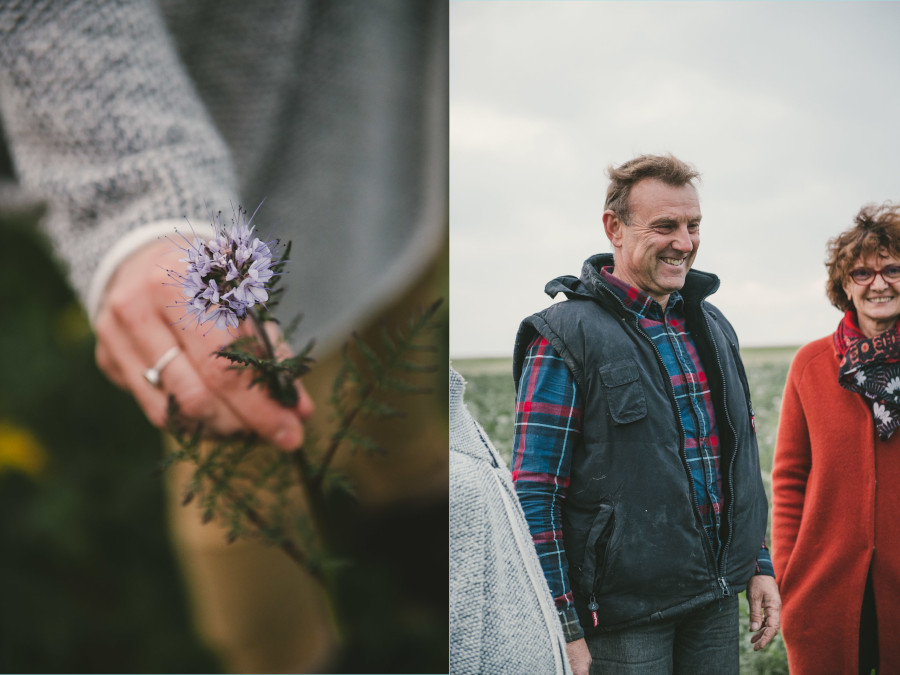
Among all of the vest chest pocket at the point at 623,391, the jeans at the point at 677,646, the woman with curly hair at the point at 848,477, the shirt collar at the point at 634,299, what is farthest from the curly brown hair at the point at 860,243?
the jeans at the point at 677,646

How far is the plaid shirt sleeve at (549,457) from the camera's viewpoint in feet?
4.09

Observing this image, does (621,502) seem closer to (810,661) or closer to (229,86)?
(810,661)

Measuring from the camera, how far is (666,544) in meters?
1.28

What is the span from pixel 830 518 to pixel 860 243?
0.60 metres

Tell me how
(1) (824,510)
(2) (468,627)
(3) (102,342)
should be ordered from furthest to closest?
(1) (824,510) < (3) (102,342) < (2) (468,627)

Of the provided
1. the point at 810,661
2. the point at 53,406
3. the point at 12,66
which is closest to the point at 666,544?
the point at 810,661

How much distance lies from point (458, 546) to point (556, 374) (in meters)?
0.36

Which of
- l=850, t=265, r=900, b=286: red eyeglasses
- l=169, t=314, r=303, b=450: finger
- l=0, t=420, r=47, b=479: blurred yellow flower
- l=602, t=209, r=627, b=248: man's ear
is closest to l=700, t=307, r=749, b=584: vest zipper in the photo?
l=602, t=209, r=627, b=248: man's ear

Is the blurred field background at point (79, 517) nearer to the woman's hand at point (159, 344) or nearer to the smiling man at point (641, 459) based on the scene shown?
the woman's hand at point (159, 344)

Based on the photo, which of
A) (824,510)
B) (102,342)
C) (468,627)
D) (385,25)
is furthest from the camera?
(385,25)

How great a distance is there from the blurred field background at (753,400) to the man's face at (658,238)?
1.25ft

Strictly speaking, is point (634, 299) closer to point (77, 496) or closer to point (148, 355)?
point (148, 355)

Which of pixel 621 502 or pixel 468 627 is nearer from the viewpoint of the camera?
pixel 468 627

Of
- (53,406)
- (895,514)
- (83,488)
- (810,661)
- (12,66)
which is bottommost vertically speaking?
(810,661)
